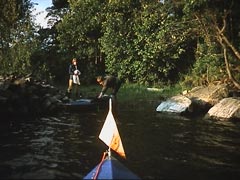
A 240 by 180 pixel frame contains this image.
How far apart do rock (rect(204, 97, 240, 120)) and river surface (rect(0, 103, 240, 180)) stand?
4.81 feet

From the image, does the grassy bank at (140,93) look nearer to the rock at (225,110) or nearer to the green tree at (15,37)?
the green tree at (15,37)

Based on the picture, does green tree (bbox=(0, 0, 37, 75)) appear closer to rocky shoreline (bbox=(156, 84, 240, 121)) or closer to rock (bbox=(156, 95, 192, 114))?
rock (bbox=(156, 95, 192, 114))

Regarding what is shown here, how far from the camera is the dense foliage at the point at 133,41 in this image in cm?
2881

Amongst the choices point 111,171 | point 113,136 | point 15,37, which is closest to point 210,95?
point 113,136

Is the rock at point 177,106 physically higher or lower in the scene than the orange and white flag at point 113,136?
lower

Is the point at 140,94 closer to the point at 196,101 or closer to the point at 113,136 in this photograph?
the point at 196,101

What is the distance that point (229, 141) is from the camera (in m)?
17.0

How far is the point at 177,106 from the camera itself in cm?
2578

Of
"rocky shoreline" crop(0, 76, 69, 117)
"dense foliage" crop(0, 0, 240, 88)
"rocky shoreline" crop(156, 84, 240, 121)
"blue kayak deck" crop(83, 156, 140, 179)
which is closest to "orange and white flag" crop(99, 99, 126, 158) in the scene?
"blue kayak deck" crop(83, 156, 140, 179)

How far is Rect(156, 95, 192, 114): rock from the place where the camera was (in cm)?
2547

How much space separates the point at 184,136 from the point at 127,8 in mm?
25082

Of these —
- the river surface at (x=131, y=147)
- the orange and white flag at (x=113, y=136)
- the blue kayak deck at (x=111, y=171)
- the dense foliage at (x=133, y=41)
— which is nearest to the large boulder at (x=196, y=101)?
the dense foliage at (x=133, y=41)

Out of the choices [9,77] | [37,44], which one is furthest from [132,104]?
[37,44]

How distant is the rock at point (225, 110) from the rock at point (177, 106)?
1366 mm
